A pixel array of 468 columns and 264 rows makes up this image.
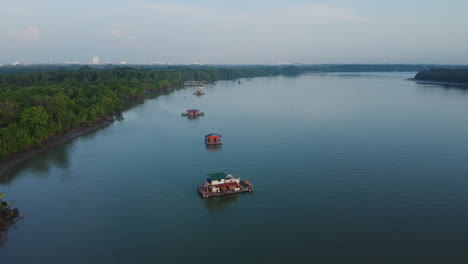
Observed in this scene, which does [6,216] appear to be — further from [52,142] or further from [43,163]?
[52,142]

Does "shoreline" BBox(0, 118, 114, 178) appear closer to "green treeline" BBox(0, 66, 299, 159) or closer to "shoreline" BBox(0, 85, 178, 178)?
"shoreline" BBox(0, 85, 178, 178)

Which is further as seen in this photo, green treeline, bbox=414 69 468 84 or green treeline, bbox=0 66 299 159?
green treeline, bbox=414 69 468 84

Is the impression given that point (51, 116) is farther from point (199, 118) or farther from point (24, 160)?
point (199, 118)

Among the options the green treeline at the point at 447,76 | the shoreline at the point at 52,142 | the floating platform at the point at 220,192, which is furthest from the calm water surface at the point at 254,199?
the green treeline at the point at 447,76

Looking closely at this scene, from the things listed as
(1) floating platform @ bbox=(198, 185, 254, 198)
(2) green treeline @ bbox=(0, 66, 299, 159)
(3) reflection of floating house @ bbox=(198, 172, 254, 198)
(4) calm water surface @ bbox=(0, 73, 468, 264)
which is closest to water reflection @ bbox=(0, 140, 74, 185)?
(4) calm water surface @ bbox=(0, 73, 468, 264)

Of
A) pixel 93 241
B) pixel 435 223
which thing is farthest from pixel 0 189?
pixel 435 223

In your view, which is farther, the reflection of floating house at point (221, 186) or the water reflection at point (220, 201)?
the reflection of floating house at point (221, 186)

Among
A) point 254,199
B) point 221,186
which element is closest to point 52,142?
point 221,186

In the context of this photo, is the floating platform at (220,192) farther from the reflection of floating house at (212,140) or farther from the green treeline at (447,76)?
the green treeline at (447,76)
